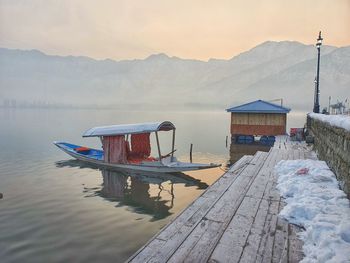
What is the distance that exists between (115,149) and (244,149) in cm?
1776

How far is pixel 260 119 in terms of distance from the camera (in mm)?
35625

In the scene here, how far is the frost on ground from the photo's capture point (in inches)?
187

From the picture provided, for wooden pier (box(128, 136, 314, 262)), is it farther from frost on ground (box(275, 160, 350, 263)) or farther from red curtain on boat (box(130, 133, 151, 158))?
red curtain on boat (box(130, 133, 151, 158))

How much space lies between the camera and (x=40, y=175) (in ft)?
74.0

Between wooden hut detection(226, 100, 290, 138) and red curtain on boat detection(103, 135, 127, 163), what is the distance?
60.9 ft

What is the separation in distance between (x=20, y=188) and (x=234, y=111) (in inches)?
1019

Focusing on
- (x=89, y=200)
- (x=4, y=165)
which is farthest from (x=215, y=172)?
(x=4, y=165)

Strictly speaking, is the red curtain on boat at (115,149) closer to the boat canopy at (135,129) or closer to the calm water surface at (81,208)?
the boat canopy at (135,129)

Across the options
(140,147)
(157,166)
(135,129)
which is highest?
(135,129)

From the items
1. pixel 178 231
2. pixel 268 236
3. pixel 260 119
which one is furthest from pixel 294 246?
pixel 260 119

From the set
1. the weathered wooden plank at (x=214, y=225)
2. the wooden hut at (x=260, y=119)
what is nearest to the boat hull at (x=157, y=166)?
the weathered wooden plank at (x=214, y=225)

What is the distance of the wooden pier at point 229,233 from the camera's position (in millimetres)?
4852

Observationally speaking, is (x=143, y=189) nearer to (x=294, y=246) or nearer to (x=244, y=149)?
(x=294, y=246)

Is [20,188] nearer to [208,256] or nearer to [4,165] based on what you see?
[4,165]
